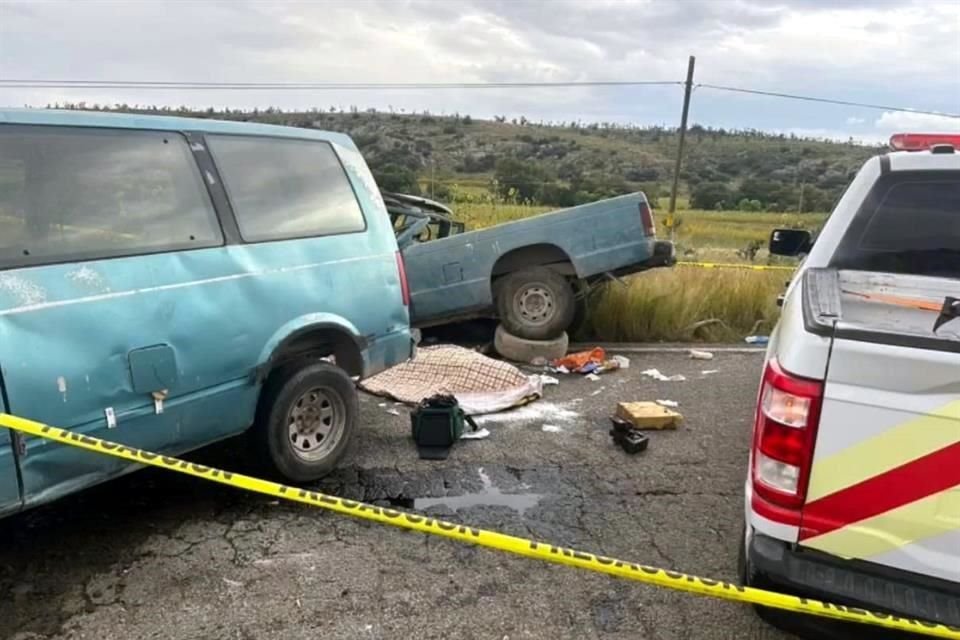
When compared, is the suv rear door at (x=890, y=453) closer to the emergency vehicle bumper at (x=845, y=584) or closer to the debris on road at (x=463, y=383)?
the emergency vehicle bumper at (x=845, y=584)

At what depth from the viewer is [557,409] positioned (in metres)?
5.88

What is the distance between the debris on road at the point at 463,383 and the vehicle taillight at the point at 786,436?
3.47 metres

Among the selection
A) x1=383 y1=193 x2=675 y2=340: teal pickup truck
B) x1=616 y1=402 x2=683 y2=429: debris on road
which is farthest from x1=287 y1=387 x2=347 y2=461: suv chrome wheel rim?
x1=383 y1=193 x2=675 y2=340: teal pickup truck

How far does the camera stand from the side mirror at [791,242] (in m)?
4.98

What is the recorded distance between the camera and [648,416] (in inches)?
213

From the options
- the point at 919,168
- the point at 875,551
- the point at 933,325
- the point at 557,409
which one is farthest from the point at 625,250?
the point at 875,551

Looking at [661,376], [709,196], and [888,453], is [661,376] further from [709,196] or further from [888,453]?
[709,196]

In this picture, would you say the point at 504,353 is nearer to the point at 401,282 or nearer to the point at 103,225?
the point at 401,282

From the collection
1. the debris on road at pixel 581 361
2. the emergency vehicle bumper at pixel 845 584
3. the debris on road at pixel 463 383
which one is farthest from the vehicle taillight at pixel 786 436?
the debris on road at pixel 581 361

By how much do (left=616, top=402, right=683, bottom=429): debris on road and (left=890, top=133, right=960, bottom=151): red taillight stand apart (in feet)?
7.69

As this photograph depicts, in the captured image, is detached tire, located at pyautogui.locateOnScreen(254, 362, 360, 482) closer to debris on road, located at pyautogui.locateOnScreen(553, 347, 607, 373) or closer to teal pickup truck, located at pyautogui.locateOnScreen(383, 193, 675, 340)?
debris on road, located at pyautogui.locateOnScreen(553, 347, 607, 373)

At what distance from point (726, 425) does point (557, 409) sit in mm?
1311

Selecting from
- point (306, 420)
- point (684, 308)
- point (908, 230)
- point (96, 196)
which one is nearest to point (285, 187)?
point (96, 196)

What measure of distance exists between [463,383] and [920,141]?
12.3ft
